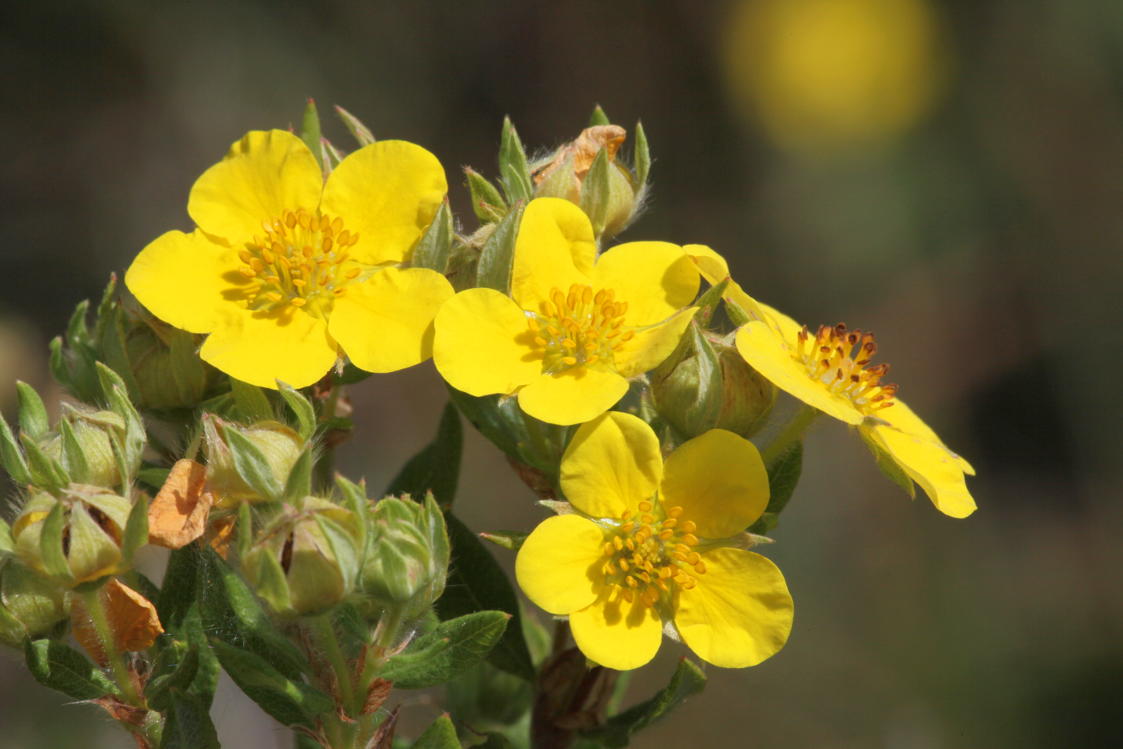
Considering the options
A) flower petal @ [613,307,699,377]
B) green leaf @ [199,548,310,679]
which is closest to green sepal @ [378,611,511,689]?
green leaf @ [199,548,310,679]

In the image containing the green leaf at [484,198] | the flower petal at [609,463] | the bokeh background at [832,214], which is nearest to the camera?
the flower petal at [609,463]

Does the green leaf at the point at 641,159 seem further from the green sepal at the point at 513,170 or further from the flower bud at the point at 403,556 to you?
the flower bud at the point at 403,556

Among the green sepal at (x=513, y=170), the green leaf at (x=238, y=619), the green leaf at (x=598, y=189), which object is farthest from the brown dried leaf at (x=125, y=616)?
the green leaf at (x=598, y=189)

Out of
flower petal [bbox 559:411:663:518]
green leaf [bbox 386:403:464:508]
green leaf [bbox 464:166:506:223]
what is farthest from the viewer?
green leaf [bbox 386:403:464:508]

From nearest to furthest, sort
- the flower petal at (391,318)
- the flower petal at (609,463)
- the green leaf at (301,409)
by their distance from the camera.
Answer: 1. the green leaf at (301,409)
2. the flower petal at (609,463)
3. the flower petal at (391,318)

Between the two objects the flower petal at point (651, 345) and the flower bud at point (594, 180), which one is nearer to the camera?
Answer: the flower petal at point (651, 345)

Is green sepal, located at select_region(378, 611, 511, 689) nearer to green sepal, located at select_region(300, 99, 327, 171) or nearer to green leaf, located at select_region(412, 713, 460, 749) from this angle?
green leaf, located at select_region(412, 713, 460, 749)
